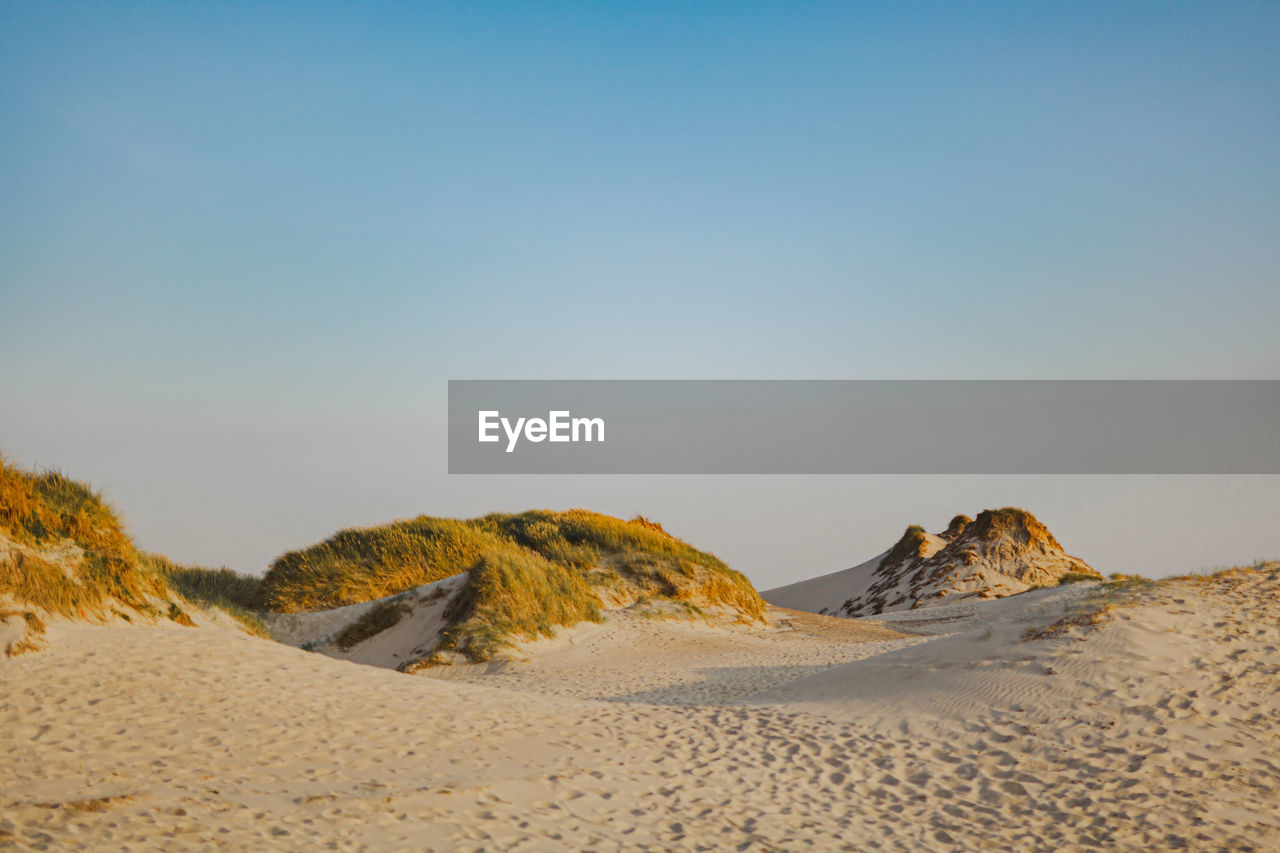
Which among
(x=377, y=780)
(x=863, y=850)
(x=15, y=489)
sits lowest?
(x=863, y=850)

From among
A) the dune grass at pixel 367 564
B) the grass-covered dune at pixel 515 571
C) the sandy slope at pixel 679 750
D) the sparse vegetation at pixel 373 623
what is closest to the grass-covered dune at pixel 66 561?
the sandy slope at pixel 679 750

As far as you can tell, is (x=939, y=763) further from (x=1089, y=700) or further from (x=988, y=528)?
(x=988, y=528)

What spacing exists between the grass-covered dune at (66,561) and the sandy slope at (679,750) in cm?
58

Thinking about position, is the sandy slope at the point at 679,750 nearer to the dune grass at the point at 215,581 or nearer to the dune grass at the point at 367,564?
the dune grass at the point at 367,564

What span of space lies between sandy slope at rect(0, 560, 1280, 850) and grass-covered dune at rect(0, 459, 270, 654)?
0.58 metres

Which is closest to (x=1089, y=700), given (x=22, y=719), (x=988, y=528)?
(x=22, y=719)

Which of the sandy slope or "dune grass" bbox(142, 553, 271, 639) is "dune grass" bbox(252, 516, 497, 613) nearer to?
"dune grass" bbox(142, 553, 271, 639)

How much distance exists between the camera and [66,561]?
403 inches

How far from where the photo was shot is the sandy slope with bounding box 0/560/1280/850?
237 inches

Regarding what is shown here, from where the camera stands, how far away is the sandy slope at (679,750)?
6.02m

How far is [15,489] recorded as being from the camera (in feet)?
35.3

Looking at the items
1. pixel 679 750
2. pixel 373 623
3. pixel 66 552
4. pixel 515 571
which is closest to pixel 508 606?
pixel 515 571

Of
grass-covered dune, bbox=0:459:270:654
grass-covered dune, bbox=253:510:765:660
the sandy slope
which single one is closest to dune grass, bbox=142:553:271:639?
grass-covered dune, bbox=253:510:765:660

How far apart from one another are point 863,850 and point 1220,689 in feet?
16.9
